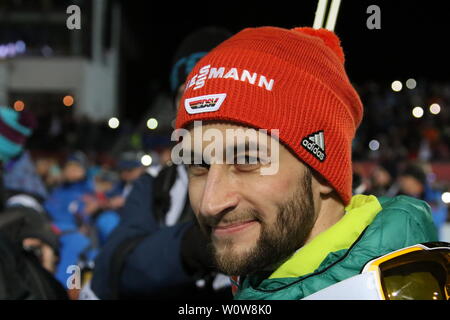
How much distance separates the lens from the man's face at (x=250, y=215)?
115 centimetres

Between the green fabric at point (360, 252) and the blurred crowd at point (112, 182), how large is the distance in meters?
0.36

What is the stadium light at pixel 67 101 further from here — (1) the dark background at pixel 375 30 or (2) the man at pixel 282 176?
(2) the man at pixel 282 176

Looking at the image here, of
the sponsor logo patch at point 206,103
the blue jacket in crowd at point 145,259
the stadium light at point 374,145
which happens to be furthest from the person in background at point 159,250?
Answer: the stadium light at point 374,145

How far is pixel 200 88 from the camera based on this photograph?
1.26 metres

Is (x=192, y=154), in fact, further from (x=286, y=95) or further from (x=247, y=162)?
(x=286, y=95)

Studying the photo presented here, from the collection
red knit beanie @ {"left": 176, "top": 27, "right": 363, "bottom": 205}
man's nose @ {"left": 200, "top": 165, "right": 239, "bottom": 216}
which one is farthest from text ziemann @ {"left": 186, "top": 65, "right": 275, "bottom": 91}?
man's nose @ {"left": 200, "top": 165, "right": 239, "bottom": 216}

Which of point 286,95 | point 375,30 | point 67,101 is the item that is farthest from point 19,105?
point 286,95

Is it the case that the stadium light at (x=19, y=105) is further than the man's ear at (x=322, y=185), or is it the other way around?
the stadium light at (x=19, y=105)

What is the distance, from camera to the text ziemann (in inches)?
48.1

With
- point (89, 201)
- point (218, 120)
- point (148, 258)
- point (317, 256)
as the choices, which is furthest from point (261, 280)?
point (89, 201)

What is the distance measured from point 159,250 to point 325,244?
0.60 m

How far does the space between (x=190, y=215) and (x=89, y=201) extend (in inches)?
160

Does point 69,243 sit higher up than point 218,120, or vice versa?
point 218,120

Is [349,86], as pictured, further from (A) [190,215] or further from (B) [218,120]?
(A) [190,215]
